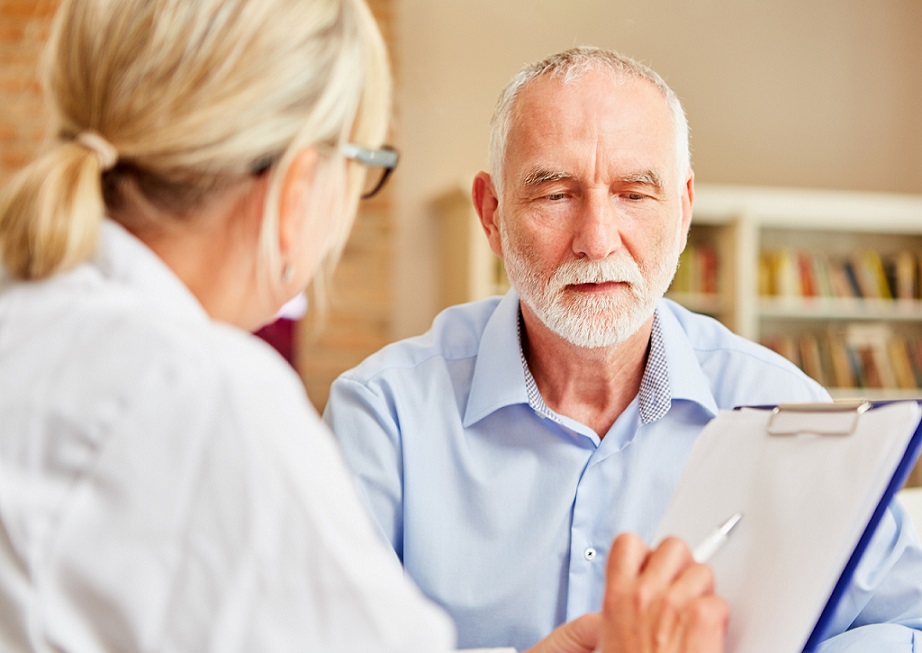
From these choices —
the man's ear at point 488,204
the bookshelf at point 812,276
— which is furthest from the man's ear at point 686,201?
the bookshelf at point 812,276

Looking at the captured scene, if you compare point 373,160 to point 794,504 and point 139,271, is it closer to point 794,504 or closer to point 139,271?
point 139,271

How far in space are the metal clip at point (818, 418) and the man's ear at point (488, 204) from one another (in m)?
0.67

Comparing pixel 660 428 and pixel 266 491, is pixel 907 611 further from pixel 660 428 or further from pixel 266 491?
pixel 266 491

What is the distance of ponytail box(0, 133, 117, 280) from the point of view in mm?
754

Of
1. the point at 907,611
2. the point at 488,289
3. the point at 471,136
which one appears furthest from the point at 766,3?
the point at 907,611

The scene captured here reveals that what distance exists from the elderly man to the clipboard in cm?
31

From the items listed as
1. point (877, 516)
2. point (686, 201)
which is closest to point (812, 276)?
point (686, 201)

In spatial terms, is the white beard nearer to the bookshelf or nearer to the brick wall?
the brick wall

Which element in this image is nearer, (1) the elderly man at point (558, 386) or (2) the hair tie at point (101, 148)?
(2) the hair tie at point (101, 148)

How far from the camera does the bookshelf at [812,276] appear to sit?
5035 mm

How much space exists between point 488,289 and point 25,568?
408cm

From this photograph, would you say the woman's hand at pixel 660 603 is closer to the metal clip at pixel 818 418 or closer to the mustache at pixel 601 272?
the metal clip at pixel 818 418

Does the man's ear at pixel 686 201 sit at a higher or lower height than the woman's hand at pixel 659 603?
higher

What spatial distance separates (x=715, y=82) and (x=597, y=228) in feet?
14.6
